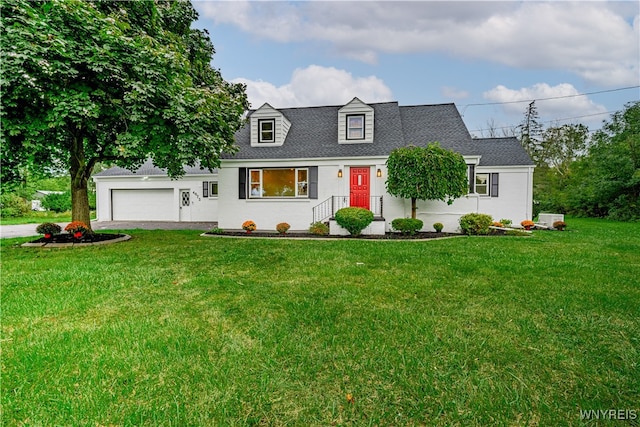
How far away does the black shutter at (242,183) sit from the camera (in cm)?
1297

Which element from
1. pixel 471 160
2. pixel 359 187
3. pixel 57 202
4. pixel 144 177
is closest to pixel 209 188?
pixel 144 177

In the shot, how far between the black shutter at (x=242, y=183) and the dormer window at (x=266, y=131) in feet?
5.59

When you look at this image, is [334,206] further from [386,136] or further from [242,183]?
[242,183]

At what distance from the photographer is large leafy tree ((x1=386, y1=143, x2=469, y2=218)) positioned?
10.8 meters

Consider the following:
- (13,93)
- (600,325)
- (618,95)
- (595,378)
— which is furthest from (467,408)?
(618,95)

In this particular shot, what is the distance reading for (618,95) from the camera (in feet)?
71.5

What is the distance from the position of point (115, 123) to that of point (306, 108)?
8.75 metres

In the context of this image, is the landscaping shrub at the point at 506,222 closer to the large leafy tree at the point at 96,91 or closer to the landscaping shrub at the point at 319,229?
the landscaping shrub at the point at 319,229

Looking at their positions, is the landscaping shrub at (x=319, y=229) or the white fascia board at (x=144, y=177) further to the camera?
the white fascia board at (x=144, y=177)

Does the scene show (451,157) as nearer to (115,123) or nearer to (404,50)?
(404,50)

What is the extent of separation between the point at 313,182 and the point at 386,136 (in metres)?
3.80

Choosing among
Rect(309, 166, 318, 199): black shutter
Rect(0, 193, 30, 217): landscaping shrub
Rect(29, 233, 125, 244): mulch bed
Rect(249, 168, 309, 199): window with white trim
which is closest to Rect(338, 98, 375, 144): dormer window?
Rect(309, 166, 318, 199): black shutter

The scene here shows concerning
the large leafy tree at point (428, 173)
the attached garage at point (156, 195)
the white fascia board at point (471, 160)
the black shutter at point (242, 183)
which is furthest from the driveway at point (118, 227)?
the white fascia board at point (471, 160)

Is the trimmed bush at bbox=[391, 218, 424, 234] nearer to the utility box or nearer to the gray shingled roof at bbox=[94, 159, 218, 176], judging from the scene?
the utility box
